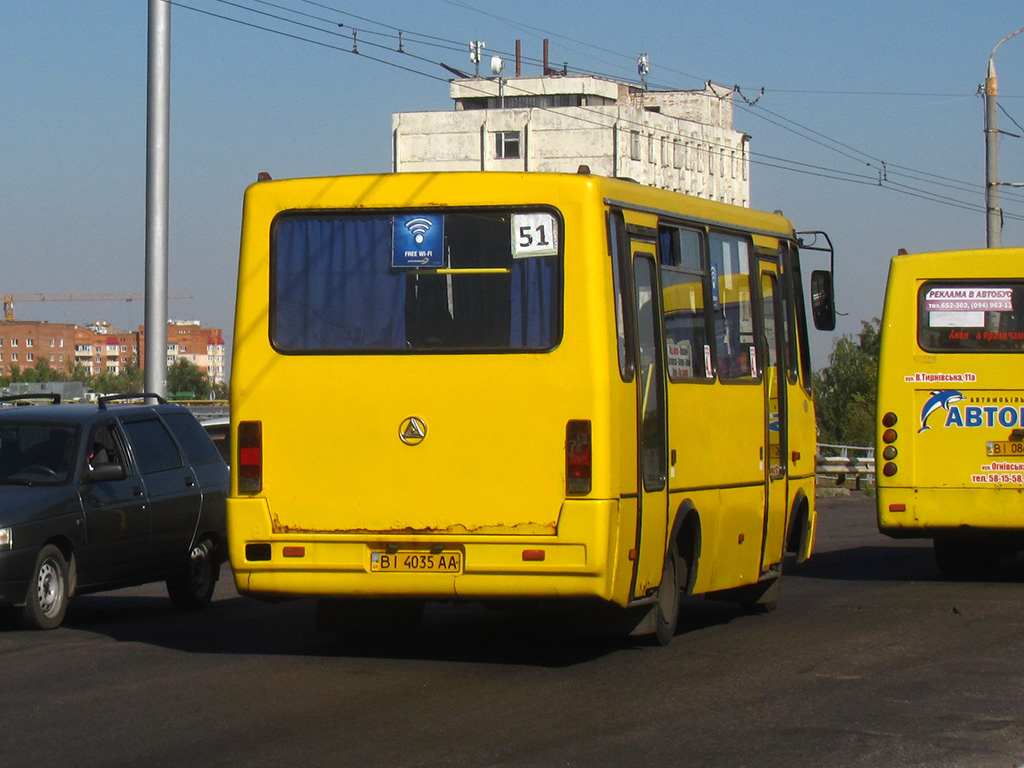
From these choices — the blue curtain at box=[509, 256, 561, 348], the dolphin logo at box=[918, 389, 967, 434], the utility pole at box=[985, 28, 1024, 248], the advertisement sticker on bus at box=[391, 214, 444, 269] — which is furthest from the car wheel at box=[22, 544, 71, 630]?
the utility pole at box=[985, 28, 1024, 248]

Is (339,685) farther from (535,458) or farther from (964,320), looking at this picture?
(964,320)

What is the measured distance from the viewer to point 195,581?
13555 millimetres

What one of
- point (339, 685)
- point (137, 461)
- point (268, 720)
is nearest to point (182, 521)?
point (137, 461)

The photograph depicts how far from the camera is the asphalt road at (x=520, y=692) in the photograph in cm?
682

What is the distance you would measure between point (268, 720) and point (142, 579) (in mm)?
5661

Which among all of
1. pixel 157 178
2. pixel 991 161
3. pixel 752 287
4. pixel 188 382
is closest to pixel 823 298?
pixel 752 287

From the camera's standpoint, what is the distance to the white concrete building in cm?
10669

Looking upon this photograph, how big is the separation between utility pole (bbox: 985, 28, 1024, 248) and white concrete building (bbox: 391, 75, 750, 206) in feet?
220

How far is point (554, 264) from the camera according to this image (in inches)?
359

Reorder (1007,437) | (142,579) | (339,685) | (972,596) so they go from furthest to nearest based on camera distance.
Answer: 1. (1007,437)
2. (972,596)
3. (142,579)
4. (339,685)

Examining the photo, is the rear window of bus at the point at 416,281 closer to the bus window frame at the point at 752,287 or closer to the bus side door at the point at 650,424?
the bus side door at the point at 650,424

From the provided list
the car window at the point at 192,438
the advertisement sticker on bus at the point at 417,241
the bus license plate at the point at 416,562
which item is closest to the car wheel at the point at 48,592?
the car window at the point at 192,438

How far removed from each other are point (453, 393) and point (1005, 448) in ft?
25.6

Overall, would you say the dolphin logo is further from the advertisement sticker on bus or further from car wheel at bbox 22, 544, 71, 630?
car wheel at bbox 22, 544, 71, 630
